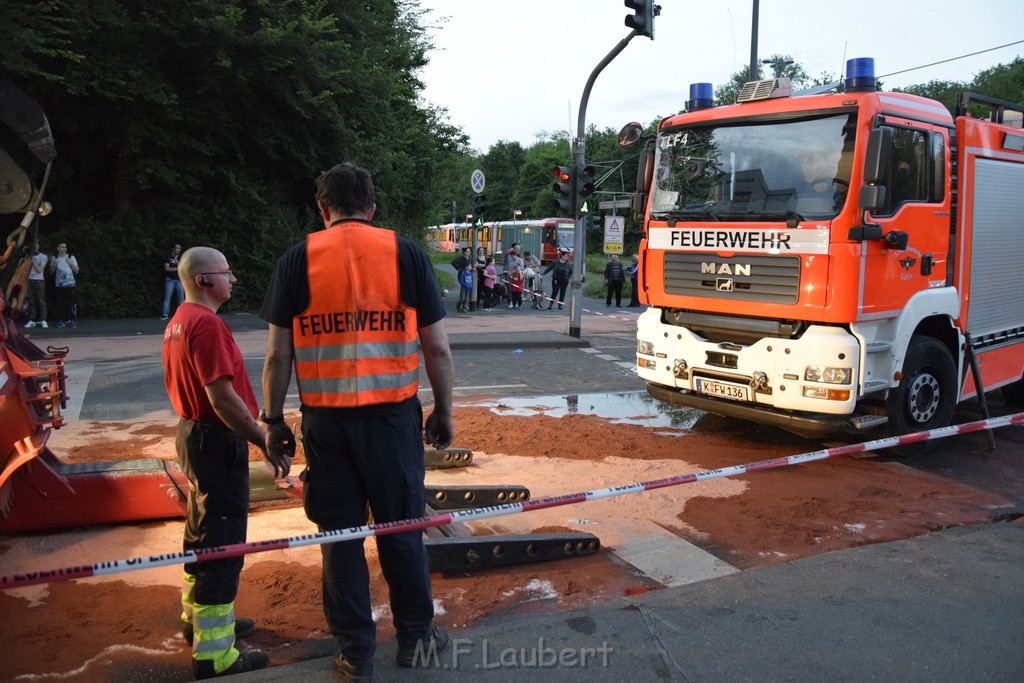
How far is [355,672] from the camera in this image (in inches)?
127

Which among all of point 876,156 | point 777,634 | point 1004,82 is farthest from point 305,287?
point 1004,82

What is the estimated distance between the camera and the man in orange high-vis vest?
3.22 m

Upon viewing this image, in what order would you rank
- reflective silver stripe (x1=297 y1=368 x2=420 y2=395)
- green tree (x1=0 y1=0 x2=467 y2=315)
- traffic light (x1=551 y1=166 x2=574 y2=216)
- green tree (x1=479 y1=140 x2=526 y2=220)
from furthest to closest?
green tree (x1=479 y1=140 x2=526 y2=220)
green tree (x1=0 y1=0 x2=467 y2=315)
traffic light (x1=551 y1=166 x2=574 y2=216)
reflective silver stripe (x1=297 y1=368 x2=420 y2=395)

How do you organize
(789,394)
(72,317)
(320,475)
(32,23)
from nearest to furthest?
(320,475)
(789,394)
(32,23)
(72,317)

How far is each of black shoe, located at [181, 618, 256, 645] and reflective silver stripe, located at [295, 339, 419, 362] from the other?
1375 millimetres

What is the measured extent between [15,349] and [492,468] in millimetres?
3479

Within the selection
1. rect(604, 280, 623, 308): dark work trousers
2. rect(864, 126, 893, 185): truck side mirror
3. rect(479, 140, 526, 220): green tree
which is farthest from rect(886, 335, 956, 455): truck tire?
rect(479, 140, 526, 220): green tree

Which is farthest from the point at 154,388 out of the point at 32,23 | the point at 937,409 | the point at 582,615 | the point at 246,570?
the point at 32,23

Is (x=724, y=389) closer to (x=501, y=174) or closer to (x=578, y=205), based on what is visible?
(x=578, y=205)

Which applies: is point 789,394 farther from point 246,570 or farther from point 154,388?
point 154,388

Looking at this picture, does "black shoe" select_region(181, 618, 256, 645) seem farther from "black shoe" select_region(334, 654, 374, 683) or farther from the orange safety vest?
the orange safety vest

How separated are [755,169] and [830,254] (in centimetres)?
107

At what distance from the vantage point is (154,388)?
1034 cm

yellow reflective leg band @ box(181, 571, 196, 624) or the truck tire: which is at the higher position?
the truck tire
